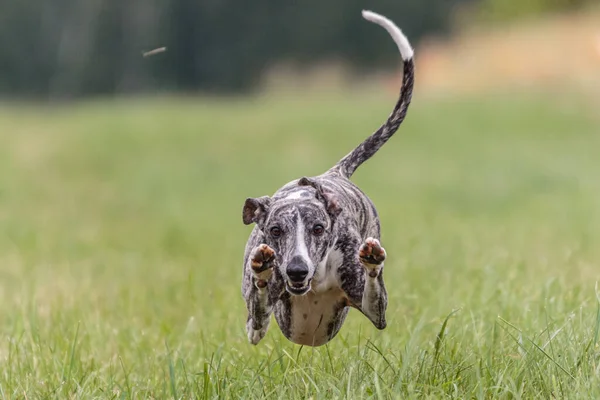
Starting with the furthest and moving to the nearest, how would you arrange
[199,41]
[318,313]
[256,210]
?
[199,41] < [318,313] < [256,210]

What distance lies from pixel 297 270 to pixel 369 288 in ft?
1.49

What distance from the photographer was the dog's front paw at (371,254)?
2727 mm

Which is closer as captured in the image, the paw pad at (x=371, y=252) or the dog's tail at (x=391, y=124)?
the paw pad at (x=371, y=252)

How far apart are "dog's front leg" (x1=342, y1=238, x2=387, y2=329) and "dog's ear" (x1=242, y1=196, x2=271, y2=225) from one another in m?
0.35

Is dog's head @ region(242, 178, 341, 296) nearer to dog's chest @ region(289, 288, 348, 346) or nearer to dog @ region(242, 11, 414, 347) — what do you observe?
dog @ region(242, 11, 414, 347)

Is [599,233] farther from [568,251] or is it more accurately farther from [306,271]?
[306,271]

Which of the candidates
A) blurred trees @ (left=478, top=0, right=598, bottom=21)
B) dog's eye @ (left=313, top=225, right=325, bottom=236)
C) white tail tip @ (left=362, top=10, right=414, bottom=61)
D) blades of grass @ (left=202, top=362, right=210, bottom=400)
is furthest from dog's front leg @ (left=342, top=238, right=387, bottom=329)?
blurred trees @ (left=478, top=0, right=598, bottom=21)

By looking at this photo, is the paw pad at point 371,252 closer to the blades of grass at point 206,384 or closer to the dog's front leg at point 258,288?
the dog's front leg at point 258,288

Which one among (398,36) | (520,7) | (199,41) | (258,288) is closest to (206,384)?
(258,288)

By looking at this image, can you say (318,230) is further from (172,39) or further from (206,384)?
(172,39)

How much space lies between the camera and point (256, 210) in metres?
2.83

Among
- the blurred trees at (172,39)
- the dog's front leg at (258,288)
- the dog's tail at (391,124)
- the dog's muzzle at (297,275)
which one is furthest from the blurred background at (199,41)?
the dog's muzzle at (297,275)

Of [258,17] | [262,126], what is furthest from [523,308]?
[258,17]

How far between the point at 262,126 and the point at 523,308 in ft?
48.7
